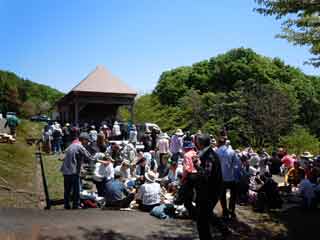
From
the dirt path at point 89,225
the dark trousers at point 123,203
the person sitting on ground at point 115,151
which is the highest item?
the person sitting on ground at point 115,151

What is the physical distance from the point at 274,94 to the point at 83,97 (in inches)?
611

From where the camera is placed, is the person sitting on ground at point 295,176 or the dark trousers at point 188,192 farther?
the person sitting on ground at point 295,176

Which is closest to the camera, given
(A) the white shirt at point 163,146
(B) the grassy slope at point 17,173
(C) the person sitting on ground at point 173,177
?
(B) the grassy slope at point 17,173

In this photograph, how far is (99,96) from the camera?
2628 cm

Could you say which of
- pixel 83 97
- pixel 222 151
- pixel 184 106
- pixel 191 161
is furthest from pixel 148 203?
pixel 184 106

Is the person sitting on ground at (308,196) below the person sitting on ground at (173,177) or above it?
below

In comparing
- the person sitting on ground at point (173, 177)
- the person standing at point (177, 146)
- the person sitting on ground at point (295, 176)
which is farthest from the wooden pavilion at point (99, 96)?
the person sitting on ground at point (295, 176)

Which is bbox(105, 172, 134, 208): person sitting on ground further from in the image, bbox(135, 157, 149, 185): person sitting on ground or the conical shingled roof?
the conical shingled roof

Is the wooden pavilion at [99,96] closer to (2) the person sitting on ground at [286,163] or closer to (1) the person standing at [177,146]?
(1) the person standing at [177,146]

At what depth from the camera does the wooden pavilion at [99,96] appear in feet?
85.1

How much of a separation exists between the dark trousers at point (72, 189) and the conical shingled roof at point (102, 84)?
55.9 ft

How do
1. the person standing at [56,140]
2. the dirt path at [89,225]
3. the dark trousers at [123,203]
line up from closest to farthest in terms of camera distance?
the dirt path at [89,225], the dark trousers at [123,203], the person standing at [56,140]

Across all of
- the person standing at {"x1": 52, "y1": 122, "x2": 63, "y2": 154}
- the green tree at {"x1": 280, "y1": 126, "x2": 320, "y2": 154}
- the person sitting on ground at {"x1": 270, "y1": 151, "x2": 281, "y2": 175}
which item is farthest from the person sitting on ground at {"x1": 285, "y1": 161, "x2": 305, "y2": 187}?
the green tree at {"x1": 280, "y1": 126, "x2": 320, "y2": 154}

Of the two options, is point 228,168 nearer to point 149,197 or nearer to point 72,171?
point 149,197
